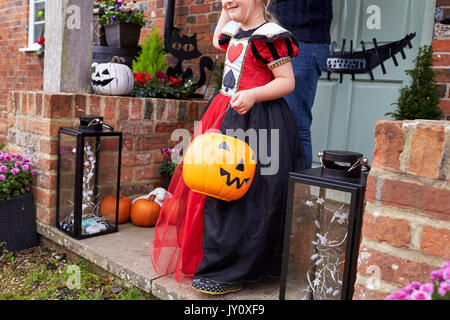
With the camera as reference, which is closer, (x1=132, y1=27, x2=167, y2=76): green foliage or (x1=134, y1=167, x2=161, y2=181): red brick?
(x1=134, y1=167, x2=161, y2=181): red brick

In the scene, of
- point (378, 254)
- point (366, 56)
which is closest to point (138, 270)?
point (378, 254)

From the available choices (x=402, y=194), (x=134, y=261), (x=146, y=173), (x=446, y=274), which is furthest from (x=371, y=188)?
(x=146, y=173)

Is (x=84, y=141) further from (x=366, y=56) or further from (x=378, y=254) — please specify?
(x=366, y=56)

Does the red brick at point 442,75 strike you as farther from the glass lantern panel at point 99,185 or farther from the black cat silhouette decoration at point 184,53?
the glass lantern panel at point 99,185

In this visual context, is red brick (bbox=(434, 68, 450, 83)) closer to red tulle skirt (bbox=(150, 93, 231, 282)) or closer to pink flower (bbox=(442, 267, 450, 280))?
red tulle skirt (bbox=(150, 93, 231, 282))

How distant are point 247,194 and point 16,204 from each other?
1.46 metres

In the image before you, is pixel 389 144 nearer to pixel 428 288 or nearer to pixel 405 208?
pixel 405 208

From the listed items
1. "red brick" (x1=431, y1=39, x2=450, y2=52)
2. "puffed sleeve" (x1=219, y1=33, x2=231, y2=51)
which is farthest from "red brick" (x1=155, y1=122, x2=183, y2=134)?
"red brick" (x1=431, y1=39, x2=450, y2=52)

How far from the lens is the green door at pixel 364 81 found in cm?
270

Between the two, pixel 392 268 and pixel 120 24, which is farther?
pixel 120 24

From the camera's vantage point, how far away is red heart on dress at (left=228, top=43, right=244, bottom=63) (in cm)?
181

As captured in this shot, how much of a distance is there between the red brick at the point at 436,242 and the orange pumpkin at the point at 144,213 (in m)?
1.68

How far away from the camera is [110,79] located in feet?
8.39

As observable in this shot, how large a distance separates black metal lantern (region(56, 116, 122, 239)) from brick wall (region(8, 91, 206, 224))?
84 millimetres
